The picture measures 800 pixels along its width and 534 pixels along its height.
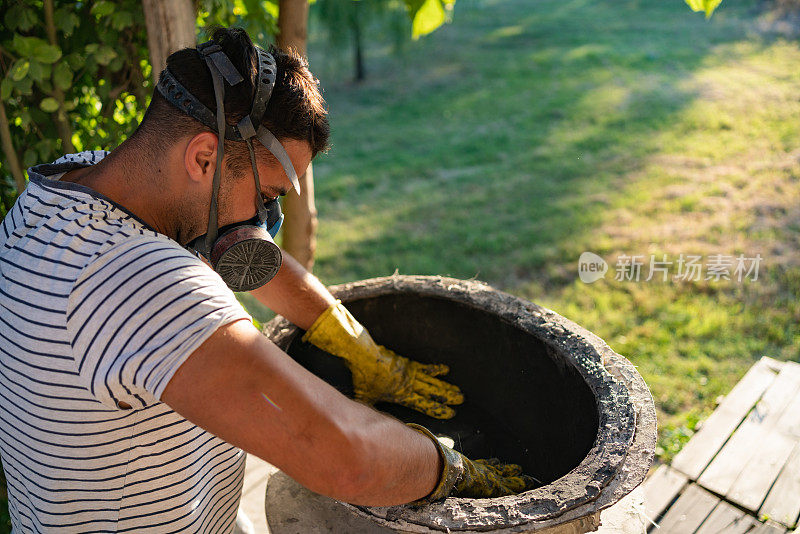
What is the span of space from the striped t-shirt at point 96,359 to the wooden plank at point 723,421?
1.88 meters

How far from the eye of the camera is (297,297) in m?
1.79

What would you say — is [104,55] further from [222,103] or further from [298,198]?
[222,103]

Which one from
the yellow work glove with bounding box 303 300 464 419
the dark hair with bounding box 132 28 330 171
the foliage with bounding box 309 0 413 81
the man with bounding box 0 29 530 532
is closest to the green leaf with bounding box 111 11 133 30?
Answer: the man with bounding box 0 29 530 532

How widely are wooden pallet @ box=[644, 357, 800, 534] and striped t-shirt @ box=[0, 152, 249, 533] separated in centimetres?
167

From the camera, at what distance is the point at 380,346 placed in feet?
6.61

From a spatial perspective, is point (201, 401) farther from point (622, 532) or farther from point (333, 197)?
point (333, 197)

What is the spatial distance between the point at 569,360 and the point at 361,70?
8700mm

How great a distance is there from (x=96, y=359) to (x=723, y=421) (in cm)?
247

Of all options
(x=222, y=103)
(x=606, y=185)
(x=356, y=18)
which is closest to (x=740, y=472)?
(x=222, y=103)

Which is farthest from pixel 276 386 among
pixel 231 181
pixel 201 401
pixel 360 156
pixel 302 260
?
pixel 360 156

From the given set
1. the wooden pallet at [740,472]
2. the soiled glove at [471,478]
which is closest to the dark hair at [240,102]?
the soiled glove at [471,478]

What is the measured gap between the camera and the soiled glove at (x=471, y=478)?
3.93 feet

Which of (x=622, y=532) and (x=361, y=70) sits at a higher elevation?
(x=361, y=70)

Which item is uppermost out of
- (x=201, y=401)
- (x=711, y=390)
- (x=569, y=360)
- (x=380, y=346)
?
(x=201, y=401)
